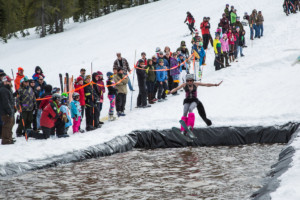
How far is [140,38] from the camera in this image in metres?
30.9

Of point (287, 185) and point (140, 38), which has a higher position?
point (140, 38)

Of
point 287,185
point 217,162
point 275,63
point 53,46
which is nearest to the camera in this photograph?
point 287,185

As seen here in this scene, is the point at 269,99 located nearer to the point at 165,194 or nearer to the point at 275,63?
the point at 275,63

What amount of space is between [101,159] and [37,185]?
2799 mm

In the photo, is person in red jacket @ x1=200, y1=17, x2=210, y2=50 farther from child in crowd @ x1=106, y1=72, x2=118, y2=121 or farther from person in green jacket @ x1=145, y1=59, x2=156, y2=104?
child in crowd @ x1=106, y1=72, x2=118, y2=121

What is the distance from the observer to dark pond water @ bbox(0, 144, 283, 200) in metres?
7.37

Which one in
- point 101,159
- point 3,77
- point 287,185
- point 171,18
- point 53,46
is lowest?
point 101,159

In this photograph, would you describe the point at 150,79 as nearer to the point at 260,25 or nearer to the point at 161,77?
the point at 161,77

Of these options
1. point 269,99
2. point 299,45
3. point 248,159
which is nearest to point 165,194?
point 248,159

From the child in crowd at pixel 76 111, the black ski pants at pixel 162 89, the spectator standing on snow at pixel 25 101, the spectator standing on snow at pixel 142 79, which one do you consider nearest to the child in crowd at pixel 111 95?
the spectator standing on snow at pixel 142 79

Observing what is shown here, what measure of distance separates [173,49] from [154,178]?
1754 cm

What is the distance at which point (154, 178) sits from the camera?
8.52 metres

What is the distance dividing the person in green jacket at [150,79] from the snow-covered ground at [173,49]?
2.30ft

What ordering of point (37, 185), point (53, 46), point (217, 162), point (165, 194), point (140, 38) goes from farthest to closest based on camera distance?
point (53, 46) → point (140, 38) → point (217, 162) → point (37, 185) → point (165, 194)
